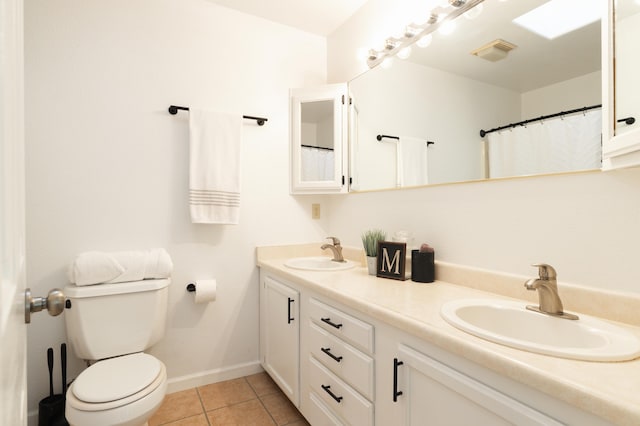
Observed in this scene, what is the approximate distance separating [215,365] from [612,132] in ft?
7.56

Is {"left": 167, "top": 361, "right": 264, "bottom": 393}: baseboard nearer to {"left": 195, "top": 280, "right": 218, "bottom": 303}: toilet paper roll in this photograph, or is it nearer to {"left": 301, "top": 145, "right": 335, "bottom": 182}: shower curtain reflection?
{"left": 195, "top": 280, "right": 218, "bottom": 303}: toilet paper roll

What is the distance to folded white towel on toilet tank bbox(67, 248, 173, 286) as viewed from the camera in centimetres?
160

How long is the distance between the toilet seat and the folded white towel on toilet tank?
0.40 m

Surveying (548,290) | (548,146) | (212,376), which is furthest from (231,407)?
(548,146)

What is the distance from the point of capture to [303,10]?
7.18ft

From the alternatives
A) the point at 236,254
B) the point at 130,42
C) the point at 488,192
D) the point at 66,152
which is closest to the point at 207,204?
the point at 236,254

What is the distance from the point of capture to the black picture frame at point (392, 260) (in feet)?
5.19

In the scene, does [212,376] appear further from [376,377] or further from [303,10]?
[303,10]

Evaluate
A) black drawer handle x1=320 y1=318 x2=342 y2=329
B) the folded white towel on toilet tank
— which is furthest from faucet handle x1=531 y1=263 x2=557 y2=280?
the folded white towel on toilet tank

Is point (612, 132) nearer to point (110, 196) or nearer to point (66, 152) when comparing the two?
point (110, 196)

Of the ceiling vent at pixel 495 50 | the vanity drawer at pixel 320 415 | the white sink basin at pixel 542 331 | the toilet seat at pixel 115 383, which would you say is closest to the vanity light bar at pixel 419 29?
the ceiling vent at pixel 495 50

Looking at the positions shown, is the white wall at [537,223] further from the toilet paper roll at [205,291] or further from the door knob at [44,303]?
the door knob at [44,303]

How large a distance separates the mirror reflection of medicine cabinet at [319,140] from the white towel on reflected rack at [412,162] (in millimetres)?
509

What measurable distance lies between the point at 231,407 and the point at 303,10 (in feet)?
8.32
